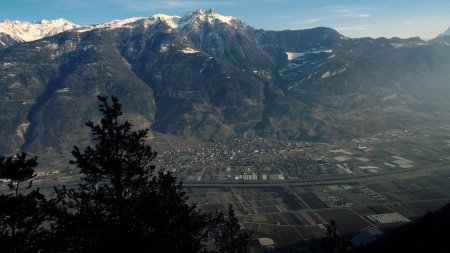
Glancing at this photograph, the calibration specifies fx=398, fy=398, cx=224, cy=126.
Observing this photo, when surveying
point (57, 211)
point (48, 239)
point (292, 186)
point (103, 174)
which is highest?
point (103, 174)

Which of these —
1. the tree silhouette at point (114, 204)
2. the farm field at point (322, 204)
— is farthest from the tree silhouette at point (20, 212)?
the farm field at point (322, 204)

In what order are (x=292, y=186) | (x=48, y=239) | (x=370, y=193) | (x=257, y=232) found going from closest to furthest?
(x=48, y=239)
(x=257, y=232)
(x=370, y=193)
(x=292, y=186)

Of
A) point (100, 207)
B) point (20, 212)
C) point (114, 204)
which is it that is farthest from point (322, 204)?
point (20, 212)

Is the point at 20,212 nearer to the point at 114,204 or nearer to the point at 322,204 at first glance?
the point at 114,204

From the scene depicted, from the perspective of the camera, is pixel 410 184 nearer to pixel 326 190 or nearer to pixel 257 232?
pixel 326 190

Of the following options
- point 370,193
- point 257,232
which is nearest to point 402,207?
point 370,193

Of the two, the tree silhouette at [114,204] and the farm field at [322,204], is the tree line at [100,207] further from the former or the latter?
the farm field at [322,204]

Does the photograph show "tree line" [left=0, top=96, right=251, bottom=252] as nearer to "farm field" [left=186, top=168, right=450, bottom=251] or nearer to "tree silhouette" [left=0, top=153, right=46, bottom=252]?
"tree silhouette" [left=0, top=153, right=46, bottom=252]

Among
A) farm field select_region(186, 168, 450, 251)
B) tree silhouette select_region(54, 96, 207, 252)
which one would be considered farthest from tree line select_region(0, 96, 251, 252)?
farm field select_region(186, 168, 450, 251)

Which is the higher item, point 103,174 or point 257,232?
point 103,174
